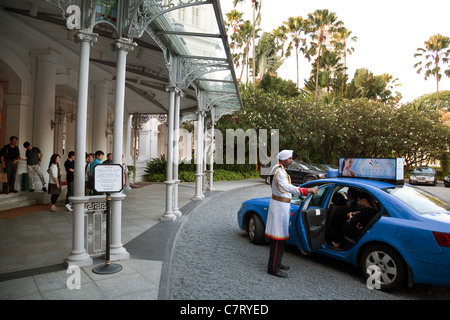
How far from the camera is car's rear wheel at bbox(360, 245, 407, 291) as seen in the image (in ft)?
11.0

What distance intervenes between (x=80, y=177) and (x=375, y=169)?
14.3ft

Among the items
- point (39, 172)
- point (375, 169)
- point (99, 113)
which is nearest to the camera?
point (375, 169)

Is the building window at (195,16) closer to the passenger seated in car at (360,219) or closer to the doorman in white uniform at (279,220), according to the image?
the doorman in white uniform at (279,220)

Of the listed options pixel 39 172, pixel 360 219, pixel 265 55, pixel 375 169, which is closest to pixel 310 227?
pixel 360 219

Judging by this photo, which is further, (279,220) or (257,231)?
(257,231)

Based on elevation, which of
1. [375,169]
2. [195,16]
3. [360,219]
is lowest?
[360,219]

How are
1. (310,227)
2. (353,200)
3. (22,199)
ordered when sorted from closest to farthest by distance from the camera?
(310,227)
(353,200)
(22,199)

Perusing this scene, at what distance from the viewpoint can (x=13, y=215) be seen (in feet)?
22.5

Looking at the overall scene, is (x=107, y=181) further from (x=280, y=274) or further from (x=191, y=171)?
(x=191, y=171)

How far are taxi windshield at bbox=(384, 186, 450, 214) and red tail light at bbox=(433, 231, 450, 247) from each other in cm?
44

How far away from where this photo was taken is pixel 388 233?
343 centimetres

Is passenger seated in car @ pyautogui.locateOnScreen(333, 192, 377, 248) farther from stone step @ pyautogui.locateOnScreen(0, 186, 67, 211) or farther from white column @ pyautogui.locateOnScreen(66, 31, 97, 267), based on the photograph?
stone step @ pyautogui.locateOnScreen(0, 186, 67, 211)

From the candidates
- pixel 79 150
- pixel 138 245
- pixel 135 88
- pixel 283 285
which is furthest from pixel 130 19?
pixel 135 88
